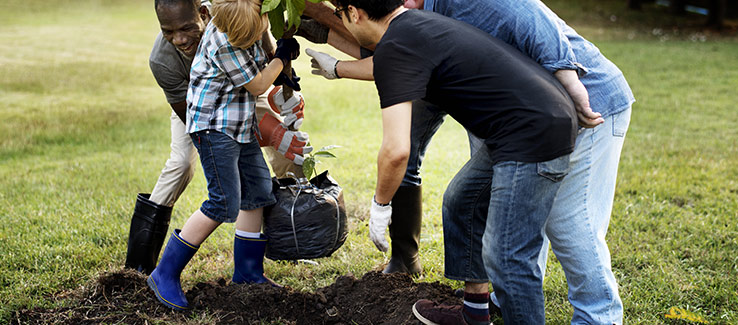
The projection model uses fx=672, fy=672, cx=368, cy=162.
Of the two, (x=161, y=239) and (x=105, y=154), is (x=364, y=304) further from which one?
(x=105, y=154)

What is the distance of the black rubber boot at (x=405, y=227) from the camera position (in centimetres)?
375

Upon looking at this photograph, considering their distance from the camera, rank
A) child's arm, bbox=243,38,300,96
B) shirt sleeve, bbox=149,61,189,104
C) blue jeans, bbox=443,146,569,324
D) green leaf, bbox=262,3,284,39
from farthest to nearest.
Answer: shirt sleeve, bbox=149,61,189,104
child's arm, bbox=243,38,300,96
green leaf, bbox=262,3,284,39
blue jeans, bbox=443,146,569,324

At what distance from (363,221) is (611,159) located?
2.25 metres

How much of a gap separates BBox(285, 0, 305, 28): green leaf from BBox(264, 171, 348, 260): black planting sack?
98 cm

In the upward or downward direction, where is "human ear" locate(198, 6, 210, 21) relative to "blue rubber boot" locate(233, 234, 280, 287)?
upward

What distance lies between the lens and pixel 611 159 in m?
2.85

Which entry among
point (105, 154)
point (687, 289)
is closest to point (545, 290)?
point (687, 289)

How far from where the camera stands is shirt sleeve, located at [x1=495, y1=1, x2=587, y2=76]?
2602 mm

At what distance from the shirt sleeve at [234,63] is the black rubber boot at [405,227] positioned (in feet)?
3.62

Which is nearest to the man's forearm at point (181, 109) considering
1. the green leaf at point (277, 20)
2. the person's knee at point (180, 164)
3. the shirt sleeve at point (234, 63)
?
the person's knee at point (180, 164)

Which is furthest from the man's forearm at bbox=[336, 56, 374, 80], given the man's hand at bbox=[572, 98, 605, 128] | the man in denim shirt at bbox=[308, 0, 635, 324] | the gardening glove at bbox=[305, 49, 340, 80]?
the man's hand at bbox=[572, 98, 605, 128]

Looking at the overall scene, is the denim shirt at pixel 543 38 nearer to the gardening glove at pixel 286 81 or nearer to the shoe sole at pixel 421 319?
the gardening glove at pixel 286 81

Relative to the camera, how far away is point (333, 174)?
19.9 ft

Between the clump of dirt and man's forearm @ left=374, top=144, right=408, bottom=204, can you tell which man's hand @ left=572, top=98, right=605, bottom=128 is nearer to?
man's forearm @ left=374, top=144, right=408, bottom=204
